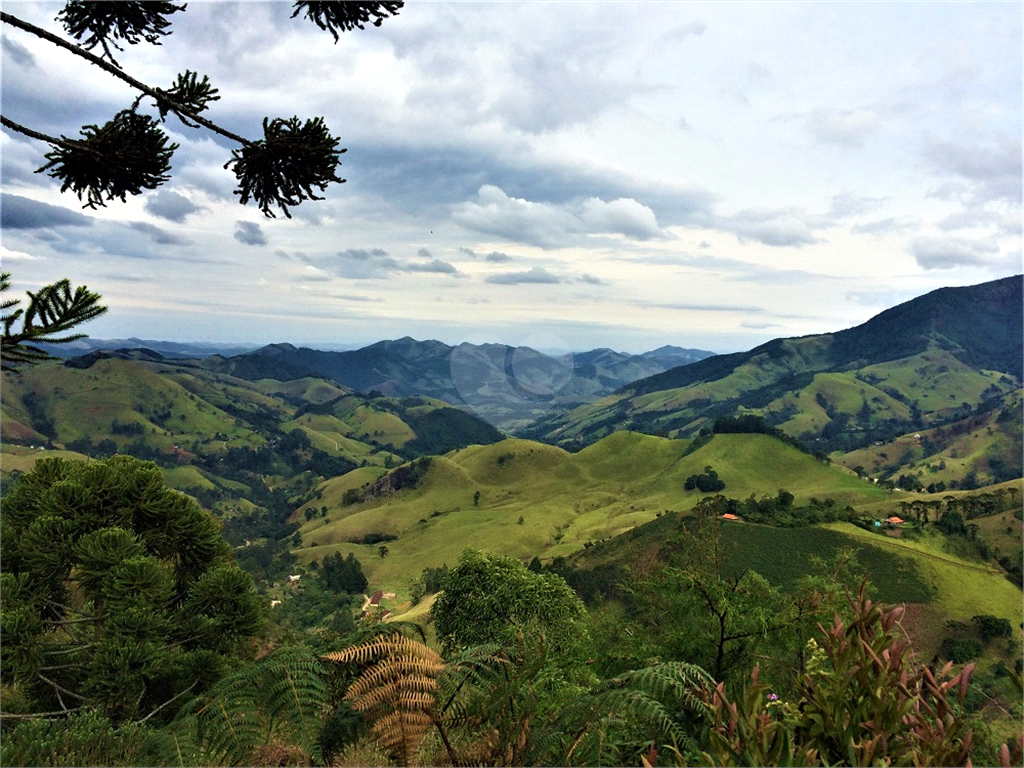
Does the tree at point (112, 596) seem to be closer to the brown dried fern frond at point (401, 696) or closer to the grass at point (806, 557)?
the brown dried fern frond at point (401, 696)

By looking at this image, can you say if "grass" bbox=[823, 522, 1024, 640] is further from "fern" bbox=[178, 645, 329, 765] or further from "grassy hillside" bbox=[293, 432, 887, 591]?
"fern" bbox=[178, 645, 329, 765]

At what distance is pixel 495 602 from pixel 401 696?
32.3 meters

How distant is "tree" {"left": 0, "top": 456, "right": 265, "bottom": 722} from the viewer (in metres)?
17.5

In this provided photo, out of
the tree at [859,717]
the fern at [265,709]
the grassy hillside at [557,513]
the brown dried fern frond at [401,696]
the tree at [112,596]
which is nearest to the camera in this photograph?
the tree at [859,717]

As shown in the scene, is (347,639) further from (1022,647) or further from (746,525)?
(746,525)

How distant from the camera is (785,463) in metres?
186

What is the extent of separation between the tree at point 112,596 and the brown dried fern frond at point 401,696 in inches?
578

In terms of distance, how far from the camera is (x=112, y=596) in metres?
18.1

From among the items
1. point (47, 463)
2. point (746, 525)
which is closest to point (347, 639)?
point (47, 463)

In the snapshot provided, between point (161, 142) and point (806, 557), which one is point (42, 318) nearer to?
point (161, 142)

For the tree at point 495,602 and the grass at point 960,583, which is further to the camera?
the grass at point 960,583

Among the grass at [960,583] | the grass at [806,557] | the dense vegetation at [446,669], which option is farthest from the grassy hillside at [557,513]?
the dense vegetation at [446,669]

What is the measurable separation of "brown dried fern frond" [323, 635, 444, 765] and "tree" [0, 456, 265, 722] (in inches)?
578

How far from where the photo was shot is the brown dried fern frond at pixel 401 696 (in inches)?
198
